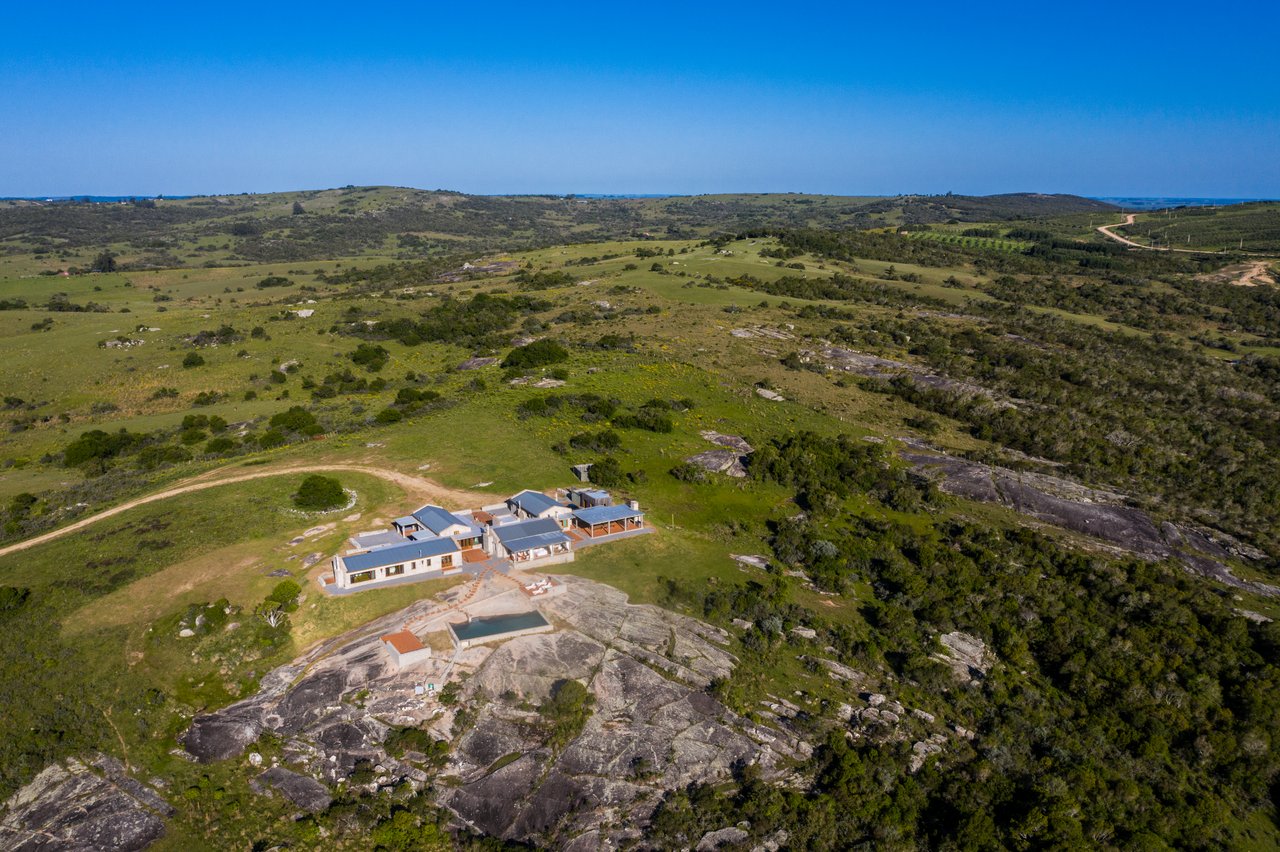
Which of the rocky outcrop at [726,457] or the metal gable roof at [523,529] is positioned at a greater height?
the metal gable roof at [523,529]

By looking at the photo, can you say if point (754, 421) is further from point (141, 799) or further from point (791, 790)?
point (141, 799)

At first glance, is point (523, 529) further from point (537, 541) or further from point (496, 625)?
point (496, 625)

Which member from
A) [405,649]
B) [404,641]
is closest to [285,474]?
[404,641]

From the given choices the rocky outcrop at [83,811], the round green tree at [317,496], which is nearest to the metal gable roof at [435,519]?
the round green tree at [317,496]

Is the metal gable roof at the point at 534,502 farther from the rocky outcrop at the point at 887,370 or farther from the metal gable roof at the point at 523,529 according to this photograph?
the rocky outcrop at the point at 887,370

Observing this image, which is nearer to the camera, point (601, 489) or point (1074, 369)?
point (601, 489)

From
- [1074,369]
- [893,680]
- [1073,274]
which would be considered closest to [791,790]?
[893,680]
